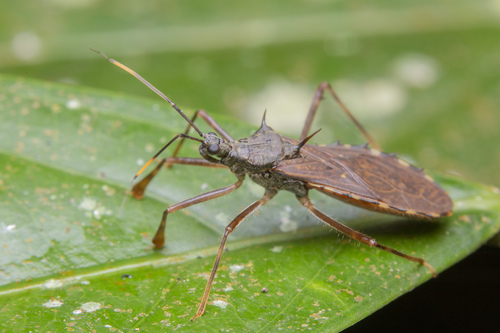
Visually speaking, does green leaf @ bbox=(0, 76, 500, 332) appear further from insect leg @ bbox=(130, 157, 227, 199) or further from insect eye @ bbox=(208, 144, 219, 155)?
insect eye @ bbox=(208, 144, 219, 155)

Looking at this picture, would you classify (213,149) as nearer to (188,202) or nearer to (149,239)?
(188,202)

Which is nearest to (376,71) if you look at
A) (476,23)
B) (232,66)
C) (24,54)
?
(476,23)

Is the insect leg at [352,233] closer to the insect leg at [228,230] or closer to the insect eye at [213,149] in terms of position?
the insect leg at [228,230]

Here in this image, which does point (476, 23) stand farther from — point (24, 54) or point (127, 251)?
point (24, 54)

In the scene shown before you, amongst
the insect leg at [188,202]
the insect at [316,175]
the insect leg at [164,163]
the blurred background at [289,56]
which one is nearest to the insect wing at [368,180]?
the insect at [316,175]

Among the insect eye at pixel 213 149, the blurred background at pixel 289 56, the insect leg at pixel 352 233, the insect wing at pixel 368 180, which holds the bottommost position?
the insect leg at pixel 352 233

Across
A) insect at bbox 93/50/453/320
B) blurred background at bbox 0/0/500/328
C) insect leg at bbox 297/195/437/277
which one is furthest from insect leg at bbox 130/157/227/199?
blurred background at bbox 0/0/500/328
